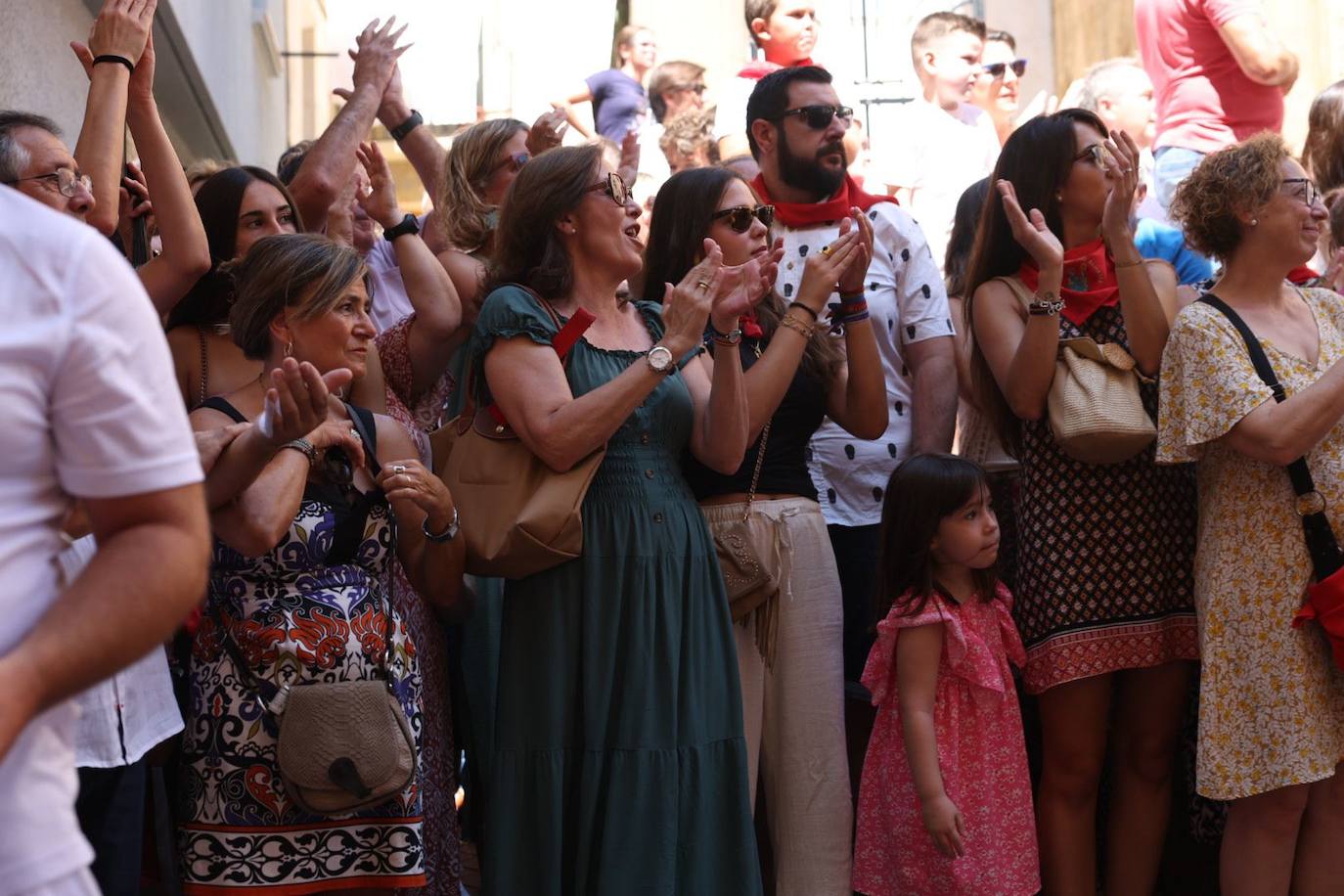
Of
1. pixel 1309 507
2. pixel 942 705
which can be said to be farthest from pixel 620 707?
pixel 1309 507

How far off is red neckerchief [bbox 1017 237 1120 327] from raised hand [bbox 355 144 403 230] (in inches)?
70.7

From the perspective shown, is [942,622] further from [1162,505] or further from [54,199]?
[54,199]

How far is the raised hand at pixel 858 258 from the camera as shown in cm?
415

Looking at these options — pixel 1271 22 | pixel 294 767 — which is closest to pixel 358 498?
pixel 294 767

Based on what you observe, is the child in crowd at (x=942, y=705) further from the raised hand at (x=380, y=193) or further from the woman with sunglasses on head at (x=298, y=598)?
the raised hand at (x=380, y=193)

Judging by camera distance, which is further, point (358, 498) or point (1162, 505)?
point (1162, 505)

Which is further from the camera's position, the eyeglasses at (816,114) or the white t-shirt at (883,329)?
the eyeglasses at (816,114)

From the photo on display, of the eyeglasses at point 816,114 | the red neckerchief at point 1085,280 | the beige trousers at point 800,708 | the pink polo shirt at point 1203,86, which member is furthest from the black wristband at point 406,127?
the pink polo shirt at point 1203,86

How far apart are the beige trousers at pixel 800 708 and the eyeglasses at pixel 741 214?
0.76m

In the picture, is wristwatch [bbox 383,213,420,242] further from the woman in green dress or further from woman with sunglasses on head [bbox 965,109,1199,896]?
woman with sunglasses on head [bbox 965,109,1199,896]

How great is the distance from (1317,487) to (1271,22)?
6.52m

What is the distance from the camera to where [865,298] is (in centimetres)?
457

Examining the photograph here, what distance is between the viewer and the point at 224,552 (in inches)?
136

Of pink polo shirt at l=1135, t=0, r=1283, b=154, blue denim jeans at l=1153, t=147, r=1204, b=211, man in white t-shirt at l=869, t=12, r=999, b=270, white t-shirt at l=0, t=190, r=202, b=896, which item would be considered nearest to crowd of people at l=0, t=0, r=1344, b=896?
white t-shirt at l=0, t=190, r=202, b=896
